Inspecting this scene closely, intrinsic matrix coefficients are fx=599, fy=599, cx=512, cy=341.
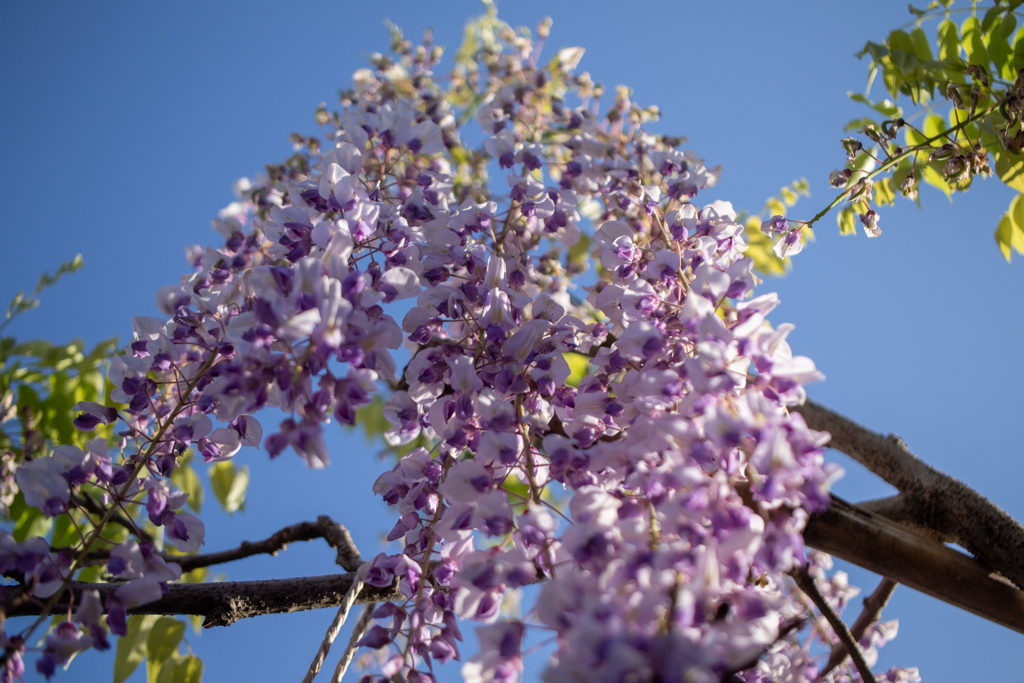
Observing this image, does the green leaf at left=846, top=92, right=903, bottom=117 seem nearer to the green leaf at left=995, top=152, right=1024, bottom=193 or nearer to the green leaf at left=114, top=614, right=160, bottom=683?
the green leaf at left=995, top=152, right=1024, bottom=193

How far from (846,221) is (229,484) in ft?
5.81

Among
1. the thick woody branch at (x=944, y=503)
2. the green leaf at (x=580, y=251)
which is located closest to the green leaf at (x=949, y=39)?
the thick woody branch at (x=944, y=503)

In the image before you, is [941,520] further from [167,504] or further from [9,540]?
[9,540]

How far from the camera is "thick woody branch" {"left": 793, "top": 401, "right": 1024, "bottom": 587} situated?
0.92 meters

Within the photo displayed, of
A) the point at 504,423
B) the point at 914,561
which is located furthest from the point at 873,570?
the point at 504,423

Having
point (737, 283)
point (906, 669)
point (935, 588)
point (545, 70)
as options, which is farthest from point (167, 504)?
point (545, 70)

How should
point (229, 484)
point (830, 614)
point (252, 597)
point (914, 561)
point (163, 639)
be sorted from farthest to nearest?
point (229, 484), point (163, 639), point (252, 597), point (914, 561), point (830, 614)

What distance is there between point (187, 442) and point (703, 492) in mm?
712

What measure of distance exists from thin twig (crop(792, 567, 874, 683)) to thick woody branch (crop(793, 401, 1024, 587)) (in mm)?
330

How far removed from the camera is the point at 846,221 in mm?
1199

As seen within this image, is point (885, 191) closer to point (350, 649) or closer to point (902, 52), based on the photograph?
point (902, 52)

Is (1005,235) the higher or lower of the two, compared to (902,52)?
lower

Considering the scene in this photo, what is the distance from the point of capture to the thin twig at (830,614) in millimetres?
713

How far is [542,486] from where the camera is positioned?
88 cm
